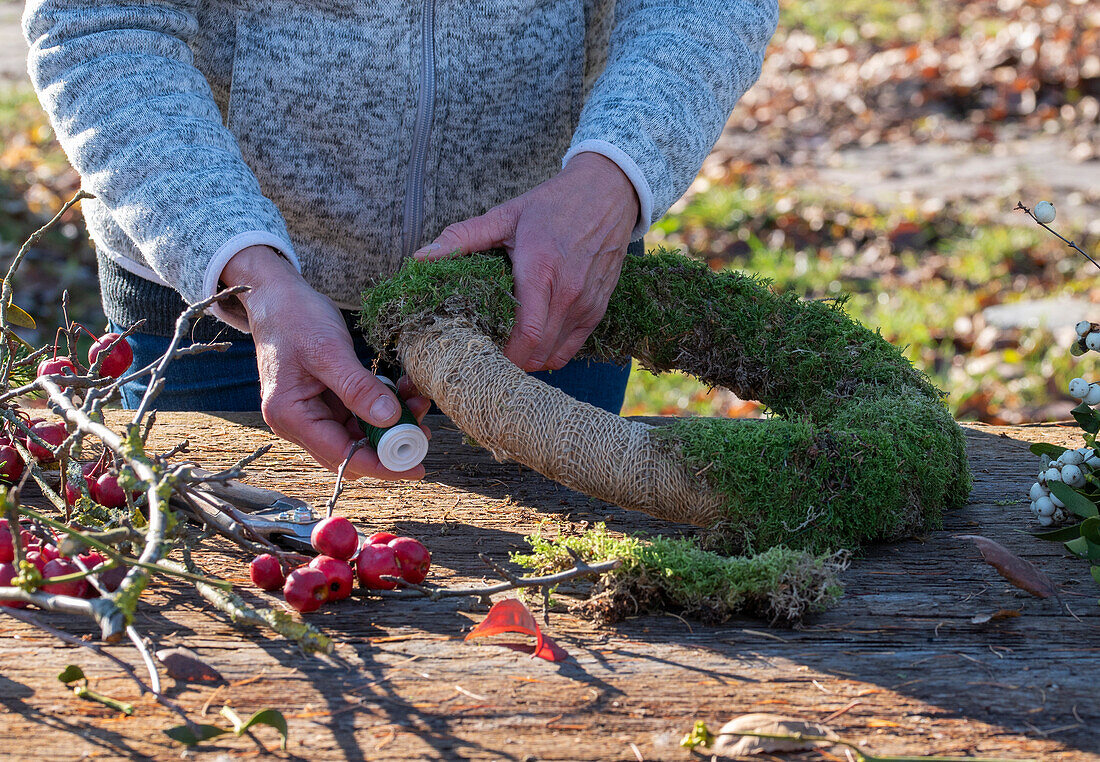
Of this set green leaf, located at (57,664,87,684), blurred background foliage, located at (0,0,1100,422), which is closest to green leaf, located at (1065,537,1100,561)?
green leaf, located at (57,664,87,684)

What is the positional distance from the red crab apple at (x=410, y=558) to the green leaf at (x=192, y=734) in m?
0.30

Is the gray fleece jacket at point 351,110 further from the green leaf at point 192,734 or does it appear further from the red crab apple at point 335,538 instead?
the green leaf at point 192,734

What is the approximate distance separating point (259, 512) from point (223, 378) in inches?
28.1

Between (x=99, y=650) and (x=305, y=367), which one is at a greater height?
(x=305, y=367)

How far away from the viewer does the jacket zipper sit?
158 cm

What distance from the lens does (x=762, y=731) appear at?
0.85 metres

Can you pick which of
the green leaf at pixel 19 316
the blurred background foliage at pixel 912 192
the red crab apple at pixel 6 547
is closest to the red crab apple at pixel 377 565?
the red crab apple at pixel 6 547

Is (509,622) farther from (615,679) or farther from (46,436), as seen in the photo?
(46,436)

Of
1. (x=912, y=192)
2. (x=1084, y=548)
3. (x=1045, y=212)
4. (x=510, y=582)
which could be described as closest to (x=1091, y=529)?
(x=1084, y=548)

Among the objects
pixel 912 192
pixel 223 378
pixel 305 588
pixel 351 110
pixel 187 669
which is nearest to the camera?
pixel 187 669

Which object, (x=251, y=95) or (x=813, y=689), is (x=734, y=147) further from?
(x=813, y=689)

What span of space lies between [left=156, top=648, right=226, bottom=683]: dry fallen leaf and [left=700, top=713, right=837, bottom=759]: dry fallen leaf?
463 mm

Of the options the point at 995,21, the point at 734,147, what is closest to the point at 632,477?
the point at 734,147

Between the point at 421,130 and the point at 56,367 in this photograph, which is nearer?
the point at 56,367
